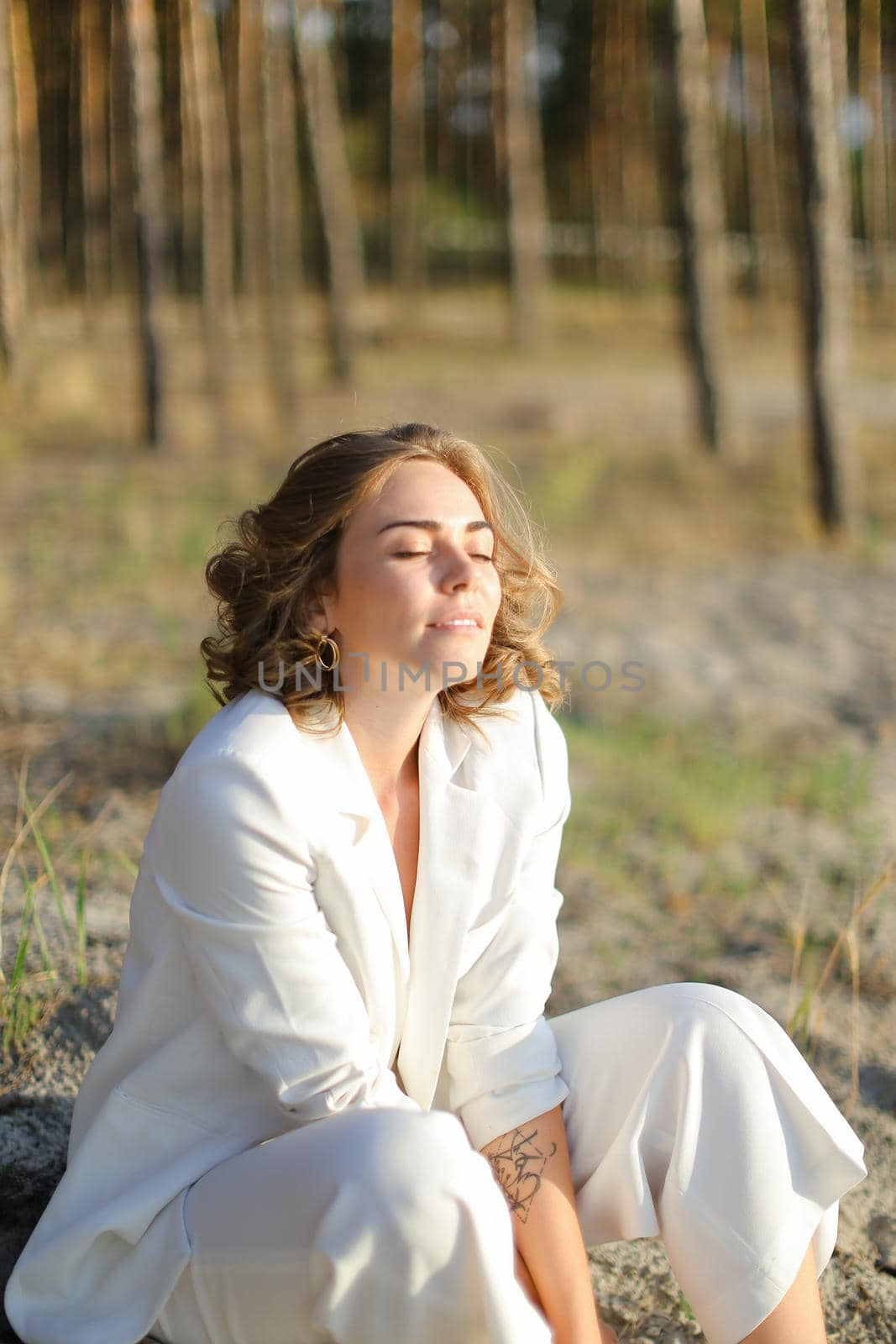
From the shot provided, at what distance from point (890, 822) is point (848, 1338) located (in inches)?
118

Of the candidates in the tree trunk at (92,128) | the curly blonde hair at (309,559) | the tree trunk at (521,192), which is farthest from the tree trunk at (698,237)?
the curly blonde hair at (309,559)

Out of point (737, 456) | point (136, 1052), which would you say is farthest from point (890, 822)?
point (737, 456)

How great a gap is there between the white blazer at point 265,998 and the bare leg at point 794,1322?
449mm

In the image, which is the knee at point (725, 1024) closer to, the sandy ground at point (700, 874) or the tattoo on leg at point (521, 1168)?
the tattoo on leg at point (521, 1168)

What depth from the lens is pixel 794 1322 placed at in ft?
6.35

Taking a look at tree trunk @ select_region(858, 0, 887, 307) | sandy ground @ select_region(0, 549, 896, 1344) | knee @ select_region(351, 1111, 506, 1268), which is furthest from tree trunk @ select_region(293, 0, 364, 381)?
knee @ select_region(351, 1111, 506, 1268)

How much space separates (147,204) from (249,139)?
26.8 ft

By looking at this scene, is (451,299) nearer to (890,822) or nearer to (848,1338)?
(890,822)

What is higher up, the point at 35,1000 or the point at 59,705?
the point at 59,705

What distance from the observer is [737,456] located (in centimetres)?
1139

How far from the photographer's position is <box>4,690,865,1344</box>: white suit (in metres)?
1.70

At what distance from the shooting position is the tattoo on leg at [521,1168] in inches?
77.8

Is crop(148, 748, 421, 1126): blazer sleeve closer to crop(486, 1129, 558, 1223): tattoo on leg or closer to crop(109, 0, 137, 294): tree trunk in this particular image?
crop(486, 1129, 558, 1223): tattoo on leg

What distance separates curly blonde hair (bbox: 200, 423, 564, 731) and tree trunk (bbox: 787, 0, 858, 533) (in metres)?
7.77
